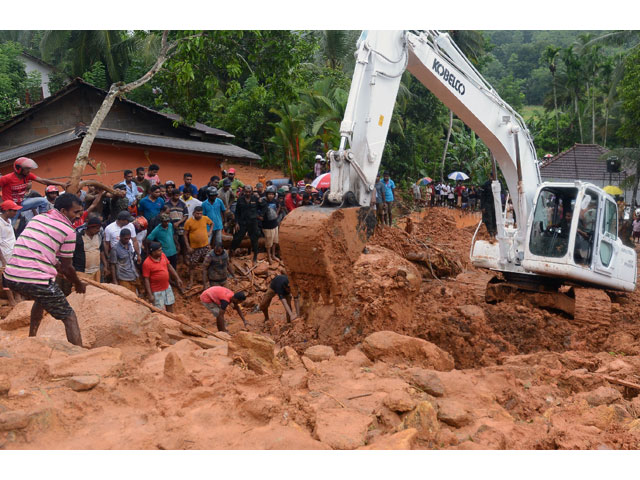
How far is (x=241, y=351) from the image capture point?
5266 millimetres

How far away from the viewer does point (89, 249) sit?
8.09 meters

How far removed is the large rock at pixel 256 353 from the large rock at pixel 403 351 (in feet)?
3.42

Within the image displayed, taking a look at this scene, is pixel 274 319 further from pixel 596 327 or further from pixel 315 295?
pixel 596 327

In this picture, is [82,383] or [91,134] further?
[91,134]

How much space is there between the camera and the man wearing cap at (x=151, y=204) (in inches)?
360

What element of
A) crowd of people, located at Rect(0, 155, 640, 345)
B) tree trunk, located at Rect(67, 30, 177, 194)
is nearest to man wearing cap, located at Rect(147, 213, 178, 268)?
crowd of people, located at Rect(0, 155, 640, 345)

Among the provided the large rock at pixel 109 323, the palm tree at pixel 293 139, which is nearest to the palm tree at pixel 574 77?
the palm tree at pixel 293 139

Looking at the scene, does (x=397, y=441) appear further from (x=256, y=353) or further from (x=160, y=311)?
(x=160, y=311)

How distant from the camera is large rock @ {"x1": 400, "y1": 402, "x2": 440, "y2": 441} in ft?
13.7

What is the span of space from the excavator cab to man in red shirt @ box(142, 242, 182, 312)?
5.22 metres

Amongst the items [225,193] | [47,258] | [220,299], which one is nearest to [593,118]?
[225,193]

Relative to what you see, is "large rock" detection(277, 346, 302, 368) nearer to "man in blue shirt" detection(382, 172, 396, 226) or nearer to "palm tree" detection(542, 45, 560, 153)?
"man in blue shirt" detection(382, 172, 396, 226)

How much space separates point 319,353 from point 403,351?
876mm

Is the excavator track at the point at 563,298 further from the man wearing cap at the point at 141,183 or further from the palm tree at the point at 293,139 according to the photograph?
the palm tree at the point at 293,139
